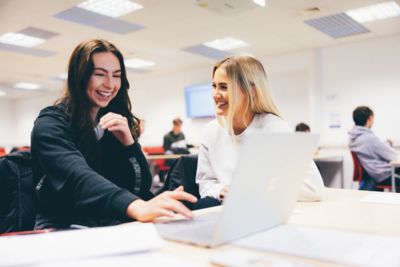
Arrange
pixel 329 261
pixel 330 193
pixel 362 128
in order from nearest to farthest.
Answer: pixel 329 261
pixel 330 193
pixel 362 128

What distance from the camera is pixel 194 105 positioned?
8.68m

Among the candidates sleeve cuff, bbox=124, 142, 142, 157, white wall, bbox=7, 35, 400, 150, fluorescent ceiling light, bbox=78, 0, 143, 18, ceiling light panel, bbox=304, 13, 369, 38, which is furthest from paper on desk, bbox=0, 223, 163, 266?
white wall, bbox=7, 35, 400, 150

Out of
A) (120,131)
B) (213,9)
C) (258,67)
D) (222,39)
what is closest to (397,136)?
(222,39)

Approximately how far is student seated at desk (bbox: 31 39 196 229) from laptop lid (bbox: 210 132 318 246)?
162 mm

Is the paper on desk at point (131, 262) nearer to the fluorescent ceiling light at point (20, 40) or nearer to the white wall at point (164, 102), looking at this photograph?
the fluorescent ceiling light at point (20, 40)

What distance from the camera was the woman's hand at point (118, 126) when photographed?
3.84 feet

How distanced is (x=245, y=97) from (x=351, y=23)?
4.72 metres

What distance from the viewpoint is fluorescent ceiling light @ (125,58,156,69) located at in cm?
784

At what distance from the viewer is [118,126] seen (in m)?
1.22

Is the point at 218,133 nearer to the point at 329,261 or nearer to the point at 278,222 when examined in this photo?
the point at 278,222

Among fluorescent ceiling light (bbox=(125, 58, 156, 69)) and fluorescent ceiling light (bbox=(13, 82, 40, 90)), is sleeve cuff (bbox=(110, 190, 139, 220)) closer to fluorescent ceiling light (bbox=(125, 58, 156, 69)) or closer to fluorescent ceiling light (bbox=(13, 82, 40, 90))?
fluorescent ceiling light (bbox=(125, 58, 156, 69))

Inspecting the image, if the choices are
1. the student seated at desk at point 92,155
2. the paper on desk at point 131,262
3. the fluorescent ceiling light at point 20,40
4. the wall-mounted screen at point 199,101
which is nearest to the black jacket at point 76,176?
the student seated at desk at point 92,155

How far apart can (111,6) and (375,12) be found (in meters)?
3.55

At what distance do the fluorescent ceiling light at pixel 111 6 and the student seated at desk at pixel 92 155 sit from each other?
3.48 meters
